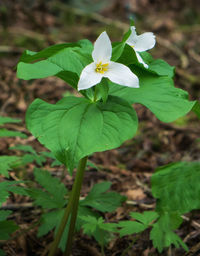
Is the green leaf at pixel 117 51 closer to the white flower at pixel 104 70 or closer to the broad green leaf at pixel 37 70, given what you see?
the white flower at pixel 104 70

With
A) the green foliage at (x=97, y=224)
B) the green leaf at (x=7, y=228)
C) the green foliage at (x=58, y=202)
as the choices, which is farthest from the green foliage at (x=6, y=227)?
the green foliage at (x=97, y=224)

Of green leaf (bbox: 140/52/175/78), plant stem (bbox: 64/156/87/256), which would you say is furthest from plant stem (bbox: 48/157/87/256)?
green leaf (bbox: 140/52/175/78)

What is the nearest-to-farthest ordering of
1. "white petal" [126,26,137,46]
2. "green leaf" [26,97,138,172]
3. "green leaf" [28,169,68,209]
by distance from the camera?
"green leaf" [26,97,138,172]
"white petal" [126,26,137,46]
"green leaf" [28,169,68,209]

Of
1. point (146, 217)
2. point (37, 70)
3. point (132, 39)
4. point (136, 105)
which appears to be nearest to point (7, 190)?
point (37, 70)

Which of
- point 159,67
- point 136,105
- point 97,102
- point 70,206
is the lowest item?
point 70,206

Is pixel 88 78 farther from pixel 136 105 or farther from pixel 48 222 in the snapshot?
pixel 136 105

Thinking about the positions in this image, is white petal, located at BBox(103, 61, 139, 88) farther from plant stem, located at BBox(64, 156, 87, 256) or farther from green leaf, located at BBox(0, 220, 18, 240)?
green leaf, located at BBox(0, 220, 18, 240)

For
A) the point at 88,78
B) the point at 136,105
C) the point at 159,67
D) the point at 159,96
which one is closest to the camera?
the point at 88,78

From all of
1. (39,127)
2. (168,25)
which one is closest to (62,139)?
(39,127)
